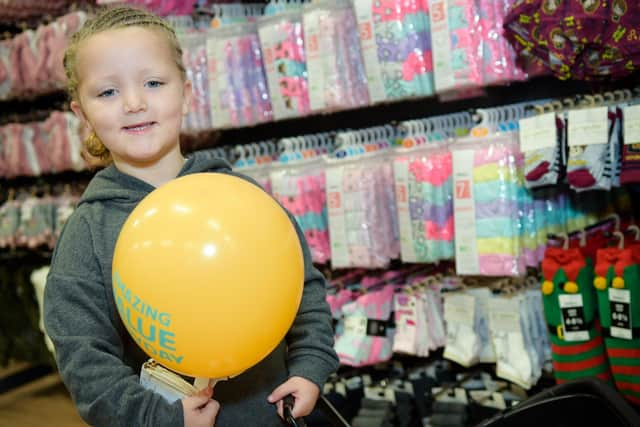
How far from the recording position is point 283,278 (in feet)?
3.48

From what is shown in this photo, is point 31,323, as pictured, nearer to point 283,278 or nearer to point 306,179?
point 306,179

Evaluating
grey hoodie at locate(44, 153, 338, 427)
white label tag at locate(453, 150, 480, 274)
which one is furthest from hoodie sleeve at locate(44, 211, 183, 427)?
white label tag at locate(453, 150, 480, 274)

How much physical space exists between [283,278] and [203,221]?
0.52 ft

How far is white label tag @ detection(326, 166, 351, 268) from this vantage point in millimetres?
2459

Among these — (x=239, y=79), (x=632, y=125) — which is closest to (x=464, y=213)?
(x=632, y=125)

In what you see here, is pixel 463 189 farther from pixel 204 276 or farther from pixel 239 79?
pixel 204 276

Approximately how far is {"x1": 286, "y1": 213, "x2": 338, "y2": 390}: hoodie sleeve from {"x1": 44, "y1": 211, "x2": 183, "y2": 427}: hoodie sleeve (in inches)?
10.7

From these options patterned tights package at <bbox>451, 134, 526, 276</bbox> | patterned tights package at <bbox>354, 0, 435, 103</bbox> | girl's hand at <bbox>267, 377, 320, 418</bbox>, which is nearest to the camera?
girl's hand at <bbox>267, 377, 320, 418</bbox>

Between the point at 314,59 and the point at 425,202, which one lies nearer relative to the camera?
the point at 425,202

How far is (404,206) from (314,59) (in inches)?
25.8

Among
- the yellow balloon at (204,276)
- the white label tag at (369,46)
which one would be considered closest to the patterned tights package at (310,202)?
the white label tag at (369,46)

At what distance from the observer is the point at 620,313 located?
6.30 ft

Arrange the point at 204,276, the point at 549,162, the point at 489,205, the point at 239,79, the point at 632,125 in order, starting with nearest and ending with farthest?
the point at 204,276 → the point at 632,125 → the point at 549,162 → the point at 489,205 → the point at 239,79

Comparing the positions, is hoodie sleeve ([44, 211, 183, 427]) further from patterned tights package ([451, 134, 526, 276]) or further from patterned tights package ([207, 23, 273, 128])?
patterned tights package ([207, 23, 273, 128])
